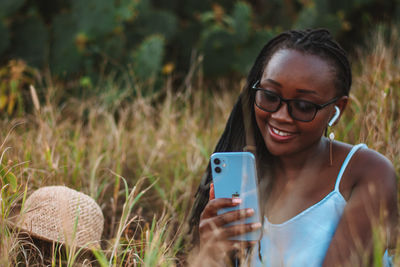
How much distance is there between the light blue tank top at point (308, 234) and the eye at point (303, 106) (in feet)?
0.74

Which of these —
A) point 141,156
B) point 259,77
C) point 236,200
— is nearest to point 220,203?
point 236,200

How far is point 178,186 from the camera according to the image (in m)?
2.50

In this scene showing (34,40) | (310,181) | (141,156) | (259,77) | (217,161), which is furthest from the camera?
(34,40)

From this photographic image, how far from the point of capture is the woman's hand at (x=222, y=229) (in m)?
1.49

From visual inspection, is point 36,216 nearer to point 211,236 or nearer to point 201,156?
point 211,236

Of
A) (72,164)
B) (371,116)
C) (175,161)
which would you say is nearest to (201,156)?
(175,161)

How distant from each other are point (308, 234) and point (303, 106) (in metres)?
0.44

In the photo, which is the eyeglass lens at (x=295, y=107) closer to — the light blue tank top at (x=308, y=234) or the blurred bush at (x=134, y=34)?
the light blue tank top at (x=308, y=234)

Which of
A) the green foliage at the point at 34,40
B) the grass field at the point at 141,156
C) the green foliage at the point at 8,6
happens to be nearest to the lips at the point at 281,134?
the grass field at the point at 141,156

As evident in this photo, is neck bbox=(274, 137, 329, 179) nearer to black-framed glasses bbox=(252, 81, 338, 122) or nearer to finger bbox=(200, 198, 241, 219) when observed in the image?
black-framed glasses bbox=(252, 81, 338, 122)

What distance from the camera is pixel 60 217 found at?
1844mm

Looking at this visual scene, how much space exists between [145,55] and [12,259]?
248 cm

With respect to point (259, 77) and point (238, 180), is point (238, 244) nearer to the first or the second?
point (238, 180)

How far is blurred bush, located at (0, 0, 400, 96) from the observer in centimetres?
403
